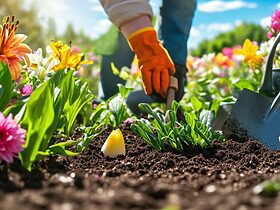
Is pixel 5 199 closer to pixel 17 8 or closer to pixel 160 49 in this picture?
pixel 160 49

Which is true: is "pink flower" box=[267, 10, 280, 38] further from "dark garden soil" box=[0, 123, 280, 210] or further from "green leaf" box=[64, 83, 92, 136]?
"green leaf" box=[64, 83, 92, 136]

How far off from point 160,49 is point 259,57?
1.09m

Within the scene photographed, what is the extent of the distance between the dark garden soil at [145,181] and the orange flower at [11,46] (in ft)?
1.21

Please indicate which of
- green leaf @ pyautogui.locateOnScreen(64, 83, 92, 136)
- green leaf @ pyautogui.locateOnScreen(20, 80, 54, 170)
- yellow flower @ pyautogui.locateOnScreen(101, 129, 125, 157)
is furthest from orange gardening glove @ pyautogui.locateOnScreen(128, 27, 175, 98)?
green leaf @ pyautogui.locateOnScreen(20, 80, 54, 170)

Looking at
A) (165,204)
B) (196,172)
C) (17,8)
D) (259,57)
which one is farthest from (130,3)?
(17,8)

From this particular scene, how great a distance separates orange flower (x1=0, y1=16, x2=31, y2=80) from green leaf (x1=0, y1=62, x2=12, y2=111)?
14cm

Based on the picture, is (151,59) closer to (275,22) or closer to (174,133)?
(174,133)

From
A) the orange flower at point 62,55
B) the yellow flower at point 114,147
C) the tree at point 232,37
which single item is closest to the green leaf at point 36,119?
the yellow flower at point 114,147

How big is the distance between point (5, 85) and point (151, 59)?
905mm

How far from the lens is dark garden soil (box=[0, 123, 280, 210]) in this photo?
976 mm

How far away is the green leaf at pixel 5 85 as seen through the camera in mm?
1701

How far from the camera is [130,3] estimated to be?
7.98ft

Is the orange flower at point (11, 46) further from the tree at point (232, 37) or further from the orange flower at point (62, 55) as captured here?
the tree at point (232, 37)

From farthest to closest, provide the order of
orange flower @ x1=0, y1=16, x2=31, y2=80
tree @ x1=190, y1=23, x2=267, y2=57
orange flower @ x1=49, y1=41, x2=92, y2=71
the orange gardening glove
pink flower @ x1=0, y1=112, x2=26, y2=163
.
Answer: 1. tree @ x1=190, y1=23, x2=267, y2=57
2. the orange gardening glove
3. orange flower @ x1=49, y1=41, x2=92, y2=71
4. orange flower @ x1=0, y1=16, x2=31, y2=80
5. pink flower @ x1=0, y1=112, x2=26, y2=163
